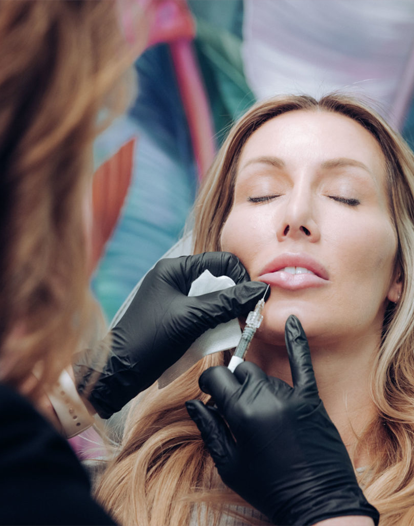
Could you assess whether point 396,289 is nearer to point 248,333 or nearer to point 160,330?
point 248,333

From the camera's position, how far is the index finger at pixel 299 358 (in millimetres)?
1082

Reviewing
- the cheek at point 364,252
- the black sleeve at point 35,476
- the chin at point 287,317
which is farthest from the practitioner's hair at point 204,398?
Result: the black sleeve at point 35,476

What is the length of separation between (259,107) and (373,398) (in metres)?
0.99

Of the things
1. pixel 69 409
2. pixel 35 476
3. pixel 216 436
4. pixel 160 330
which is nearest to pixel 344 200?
pixel 160 330

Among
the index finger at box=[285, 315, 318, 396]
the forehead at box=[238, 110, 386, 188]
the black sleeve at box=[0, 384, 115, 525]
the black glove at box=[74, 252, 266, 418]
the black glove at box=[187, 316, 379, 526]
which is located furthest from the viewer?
the forehead at box=[238, 110, 386, 188]

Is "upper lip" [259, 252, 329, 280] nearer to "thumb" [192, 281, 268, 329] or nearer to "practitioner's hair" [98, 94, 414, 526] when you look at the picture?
"thumb" [192, 281, 268, 329]

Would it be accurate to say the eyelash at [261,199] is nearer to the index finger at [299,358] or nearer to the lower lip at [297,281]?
the lower lip at [297,281]

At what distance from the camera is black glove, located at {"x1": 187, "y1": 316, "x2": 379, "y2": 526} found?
0.97 meters

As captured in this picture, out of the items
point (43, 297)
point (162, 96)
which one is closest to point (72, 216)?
point (43, 297)

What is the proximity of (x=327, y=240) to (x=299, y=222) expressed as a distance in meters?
0.09

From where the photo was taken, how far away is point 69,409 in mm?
1339

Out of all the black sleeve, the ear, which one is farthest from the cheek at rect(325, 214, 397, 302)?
the black sleeve

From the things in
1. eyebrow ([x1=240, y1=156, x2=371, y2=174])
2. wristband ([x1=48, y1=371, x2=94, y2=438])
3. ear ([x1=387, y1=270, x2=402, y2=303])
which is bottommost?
wristband ([x1=48, y1=371, x2=94, y2=438])

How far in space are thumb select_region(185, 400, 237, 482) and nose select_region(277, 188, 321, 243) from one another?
0.48 m
